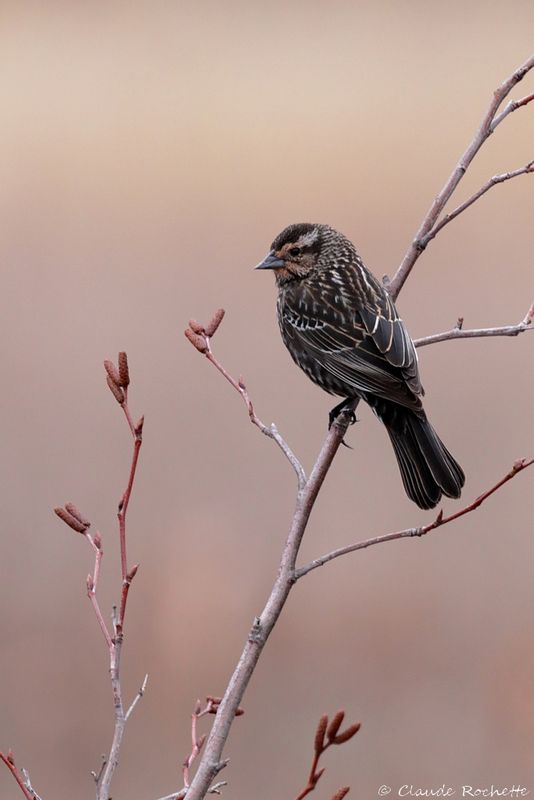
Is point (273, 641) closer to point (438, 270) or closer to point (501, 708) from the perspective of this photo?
point (501, 708)

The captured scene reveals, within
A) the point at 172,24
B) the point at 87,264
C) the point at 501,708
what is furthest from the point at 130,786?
the point at 172,24

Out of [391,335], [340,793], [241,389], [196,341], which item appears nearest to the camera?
[340,793]

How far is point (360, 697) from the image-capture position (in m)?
5.06

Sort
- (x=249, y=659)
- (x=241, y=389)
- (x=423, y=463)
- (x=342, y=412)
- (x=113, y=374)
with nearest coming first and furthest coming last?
(x=249, y=659) < (x=113, y=374) < (x=241, y=389) < (x=342, y=412) < (x=423, y=463)

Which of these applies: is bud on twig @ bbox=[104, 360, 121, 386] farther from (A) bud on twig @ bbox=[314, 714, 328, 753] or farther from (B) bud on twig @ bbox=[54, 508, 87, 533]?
(A) bud on twig @ bbox=[314, 714, 328, 753]

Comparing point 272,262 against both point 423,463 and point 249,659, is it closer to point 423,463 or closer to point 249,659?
point 423,463

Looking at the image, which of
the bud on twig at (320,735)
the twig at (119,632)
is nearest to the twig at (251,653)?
the twig at (119,632)

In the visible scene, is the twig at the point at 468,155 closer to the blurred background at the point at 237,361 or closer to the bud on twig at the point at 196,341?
the bud on twig at the point at 196,341

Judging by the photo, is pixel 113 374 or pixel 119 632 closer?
pixel 119 632

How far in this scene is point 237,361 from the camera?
644cm

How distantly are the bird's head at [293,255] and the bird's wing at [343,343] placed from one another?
0.32ft

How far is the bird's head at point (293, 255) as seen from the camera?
384 centimetres

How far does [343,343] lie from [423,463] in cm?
50

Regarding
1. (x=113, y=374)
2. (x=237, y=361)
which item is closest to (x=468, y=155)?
(x=113, y=374)
